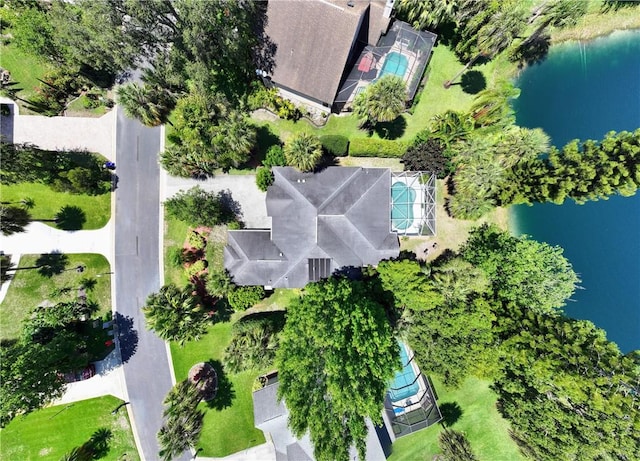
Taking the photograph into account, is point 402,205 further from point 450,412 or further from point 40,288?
point 40,288

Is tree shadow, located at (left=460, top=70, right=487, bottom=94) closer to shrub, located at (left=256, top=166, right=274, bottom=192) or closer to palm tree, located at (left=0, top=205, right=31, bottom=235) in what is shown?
shrub, located at (left=256, top=166, right=274, bottom=192)

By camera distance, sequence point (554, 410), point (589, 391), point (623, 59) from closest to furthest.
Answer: point (589, 391) → point (554, 410) → point (623, 59)

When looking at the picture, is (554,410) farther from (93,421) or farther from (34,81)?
(34,81)

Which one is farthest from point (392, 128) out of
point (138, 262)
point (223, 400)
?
point (223, 400)

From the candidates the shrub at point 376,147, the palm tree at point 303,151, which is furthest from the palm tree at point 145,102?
the shrub at point 376,147

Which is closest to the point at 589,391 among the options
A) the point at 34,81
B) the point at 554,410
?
the point at 554,410
